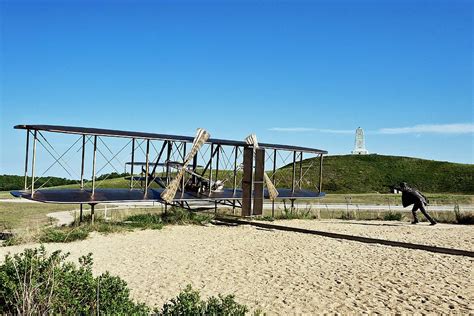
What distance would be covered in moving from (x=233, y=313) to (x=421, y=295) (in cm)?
524

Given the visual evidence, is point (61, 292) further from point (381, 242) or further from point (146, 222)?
point (146, 222)

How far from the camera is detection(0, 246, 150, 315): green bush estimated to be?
689 centimetres

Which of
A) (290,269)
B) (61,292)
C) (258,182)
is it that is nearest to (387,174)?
(258,182)

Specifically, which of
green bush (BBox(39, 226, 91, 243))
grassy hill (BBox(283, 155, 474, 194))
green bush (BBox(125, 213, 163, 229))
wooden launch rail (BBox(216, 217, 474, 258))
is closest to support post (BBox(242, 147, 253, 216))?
wooden launch rail (BBox(216, 217, 474, 258))

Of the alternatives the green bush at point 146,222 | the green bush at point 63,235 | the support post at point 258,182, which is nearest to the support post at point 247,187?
the support post at point 258,182

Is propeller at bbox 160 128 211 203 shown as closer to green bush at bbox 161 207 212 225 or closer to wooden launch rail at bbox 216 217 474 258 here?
green bush at bbox 161 207 212 225

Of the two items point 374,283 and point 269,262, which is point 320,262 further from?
point 374,283

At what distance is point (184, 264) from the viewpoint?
13188mm

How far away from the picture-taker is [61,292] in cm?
723

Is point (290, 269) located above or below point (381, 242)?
below

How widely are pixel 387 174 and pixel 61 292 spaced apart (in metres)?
71.5

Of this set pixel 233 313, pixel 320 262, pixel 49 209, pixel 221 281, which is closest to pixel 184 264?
pixel 221 281

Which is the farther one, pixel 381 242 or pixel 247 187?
pixel 247 187

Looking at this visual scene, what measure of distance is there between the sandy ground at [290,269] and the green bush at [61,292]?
2.01 m
